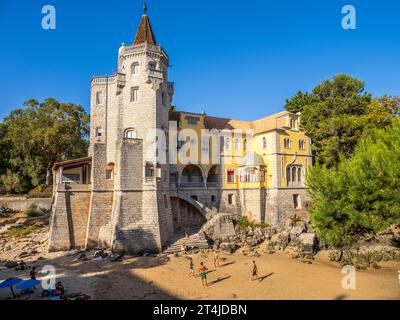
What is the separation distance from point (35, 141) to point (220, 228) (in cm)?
3229

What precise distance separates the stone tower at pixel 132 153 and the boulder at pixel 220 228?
4858mm

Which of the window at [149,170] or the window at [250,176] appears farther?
the window at [250,176]

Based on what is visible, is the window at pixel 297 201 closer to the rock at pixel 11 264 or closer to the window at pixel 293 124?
the window at pixel 293 124

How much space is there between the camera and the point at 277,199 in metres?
38.2

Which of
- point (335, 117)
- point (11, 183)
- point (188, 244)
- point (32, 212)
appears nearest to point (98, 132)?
point (32, 212)

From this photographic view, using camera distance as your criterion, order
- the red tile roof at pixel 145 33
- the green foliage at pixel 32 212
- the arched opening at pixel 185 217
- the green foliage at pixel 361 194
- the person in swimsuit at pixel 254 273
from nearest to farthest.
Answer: the green foliage at pixel 361 194 → the person in swimsuit at pixel 254 273 → the red tile roof at pixel 145 33 → the arched opening at pixel 185 217 → the green foliage at pixel 32 212

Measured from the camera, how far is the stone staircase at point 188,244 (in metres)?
29.4

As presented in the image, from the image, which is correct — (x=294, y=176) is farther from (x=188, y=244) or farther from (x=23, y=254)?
(x=23, y=254)

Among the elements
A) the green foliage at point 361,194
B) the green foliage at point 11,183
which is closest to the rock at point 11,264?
the green foliage at point 11,183

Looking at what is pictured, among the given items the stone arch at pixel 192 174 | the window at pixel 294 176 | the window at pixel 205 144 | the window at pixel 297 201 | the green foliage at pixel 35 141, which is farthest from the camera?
the green foliage at pixel 35 141

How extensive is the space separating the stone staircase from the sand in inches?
71.6

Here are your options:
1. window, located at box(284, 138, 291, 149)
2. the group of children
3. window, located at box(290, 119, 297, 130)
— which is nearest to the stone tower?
the group of children
